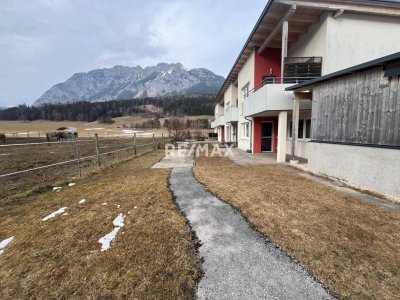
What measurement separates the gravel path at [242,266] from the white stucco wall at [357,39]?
9.22m

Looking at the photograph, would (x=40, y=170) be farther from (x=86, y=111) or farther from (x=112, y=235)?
(x=86, y=111)

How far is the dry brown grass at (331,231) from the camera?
2295 millimetres

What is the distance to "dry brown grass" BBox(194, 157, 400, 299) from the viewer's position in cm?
229

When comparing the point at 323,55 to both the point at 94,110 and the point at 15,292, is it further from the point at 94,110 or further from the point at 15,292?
the point at 94,110

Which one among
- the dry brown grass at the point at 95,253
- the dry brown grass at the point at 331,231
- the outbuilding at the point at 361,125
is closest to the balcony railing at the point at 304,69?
the outbuilding at the point at 361,125

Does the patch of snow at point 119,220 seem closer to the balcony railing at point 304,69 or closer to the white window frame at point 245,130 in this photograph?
the balcony railing at point 304,69

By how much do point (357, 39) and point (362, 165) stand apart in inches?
288

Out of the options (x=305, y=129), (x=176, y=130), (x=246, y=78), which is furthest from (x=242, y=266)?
(x=176, y=130)

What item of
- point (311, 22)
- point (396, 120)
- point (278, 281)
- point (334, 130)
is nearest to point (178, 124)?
point (311, 22)

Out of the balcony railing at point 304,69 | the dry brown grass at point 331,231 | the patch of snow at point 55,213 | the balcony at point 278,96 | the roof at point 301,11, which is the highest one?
the roof at point 301,11

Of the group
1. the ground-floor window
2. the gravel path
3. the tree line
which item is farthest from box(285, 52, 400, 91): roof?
the tree line

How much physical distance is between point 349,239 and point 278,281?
65.5 inches

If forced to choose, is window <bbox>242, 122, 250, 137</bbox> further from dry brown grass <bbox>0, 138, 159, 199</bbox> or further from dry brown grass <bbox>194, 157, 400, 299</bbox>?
dry brown grass <bbox>194, 157, 400, 299</bbox>

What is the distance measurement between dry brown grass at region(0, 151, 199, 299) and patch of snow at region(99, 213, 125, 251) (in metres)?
0.08
